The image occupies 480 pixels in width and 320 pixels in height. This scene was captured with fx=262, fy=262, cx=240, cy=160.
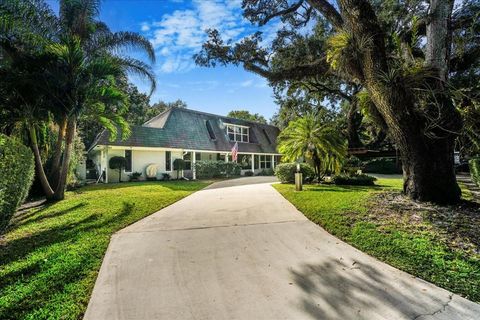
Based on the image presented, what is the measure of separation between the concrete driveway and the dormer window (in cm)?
2080

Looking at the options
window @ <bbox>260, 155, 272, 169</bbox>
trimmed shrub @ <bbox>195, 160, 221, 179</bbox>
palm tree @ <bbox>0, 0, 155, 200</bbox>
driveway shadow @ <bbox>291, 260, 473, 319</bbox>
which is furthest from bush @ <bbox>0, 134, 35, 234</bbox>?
window @ <bbox>260, 155, 272, 169</bbox>

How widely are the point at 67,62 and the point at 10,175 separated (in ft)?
17.2

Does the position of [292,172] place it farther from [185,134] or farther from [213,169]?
[185,134]

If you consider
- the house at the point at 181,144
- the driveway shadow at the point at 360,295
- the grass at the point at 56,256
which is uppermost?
the house at the point at 181,144

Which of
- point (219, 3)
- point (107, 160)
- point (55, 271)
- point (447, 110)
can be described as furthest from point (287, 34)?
point (107, 160)

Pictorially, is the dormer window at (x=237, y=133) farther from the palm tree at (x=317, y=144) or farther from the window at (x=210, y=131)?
the palm tree at (x=317, y=144)

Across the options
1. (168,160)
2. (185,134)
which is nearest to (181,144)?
(185,134)

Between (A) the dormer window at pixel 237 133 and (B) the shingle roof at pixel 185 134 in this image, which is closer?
(B) the shingle roof at pixel 185 134

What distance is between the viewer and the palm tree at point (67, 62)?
8.93 m

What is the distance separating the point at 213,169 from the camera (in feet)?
68.8

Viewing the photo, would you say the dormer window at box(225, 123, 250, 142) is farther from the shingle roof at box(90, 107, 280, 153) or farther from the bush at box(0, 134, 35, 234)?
the bush at box(0, 134, 35, 234)

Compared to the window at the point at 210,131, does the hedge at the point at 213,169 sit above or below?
below

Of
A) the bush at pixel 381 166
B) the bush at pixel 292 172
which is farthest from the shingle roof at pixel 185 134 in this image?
the bush at pixel 381 166

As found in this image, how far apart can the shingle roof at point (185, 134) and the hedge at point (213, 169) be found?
1.65 m
